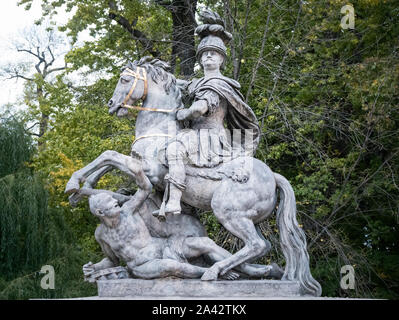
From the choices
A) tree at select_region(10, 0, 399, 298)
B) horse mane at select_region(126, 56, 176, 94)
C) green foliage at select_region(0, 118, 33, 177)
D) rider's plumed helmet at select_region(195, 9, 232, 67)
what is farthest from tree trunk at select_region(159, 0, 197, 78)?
horse mane at select_region(126, 56, 176, 94)

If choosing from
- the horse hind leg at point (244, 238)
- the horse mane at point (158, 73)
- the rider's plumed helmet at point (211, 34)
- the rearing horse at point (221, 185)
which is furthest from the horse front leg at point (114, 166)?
the rider's plumed helmet at point (211, 34)

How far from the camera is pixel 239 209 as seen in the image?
5852 millimetres

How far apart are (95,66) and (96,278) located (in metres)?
9.63

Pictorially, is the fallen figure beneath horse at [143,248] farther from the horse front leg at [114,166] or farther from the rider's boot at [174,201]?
the rider's boot at [174,201]

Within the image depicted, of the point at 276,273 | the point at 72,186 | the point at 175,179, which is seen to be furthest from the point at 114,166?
the point at 276,273

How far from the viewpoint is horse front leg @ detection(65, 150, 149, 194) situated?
583 cm

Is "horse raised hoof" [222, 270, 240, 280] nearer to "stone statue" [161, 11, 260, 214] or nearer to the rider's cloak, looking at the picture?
"stone statue" [161, 11, 260, 214]

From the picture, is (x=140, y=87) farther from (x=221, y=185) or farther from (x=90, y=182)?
(x=221, y=185)

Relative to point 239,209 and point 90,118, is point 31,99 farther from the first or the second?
point 239,209

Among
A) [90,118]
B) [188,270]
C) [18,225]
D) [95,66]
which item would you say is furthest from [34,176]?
[188,270]

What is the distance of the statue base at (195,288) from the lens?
5.60m

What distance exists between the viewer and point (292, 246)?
5945 millimetres

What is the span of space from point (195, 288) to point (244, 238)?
644mm

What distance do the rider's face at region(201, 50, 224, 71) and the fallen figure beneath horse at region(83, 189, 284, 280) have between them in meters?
1.57
